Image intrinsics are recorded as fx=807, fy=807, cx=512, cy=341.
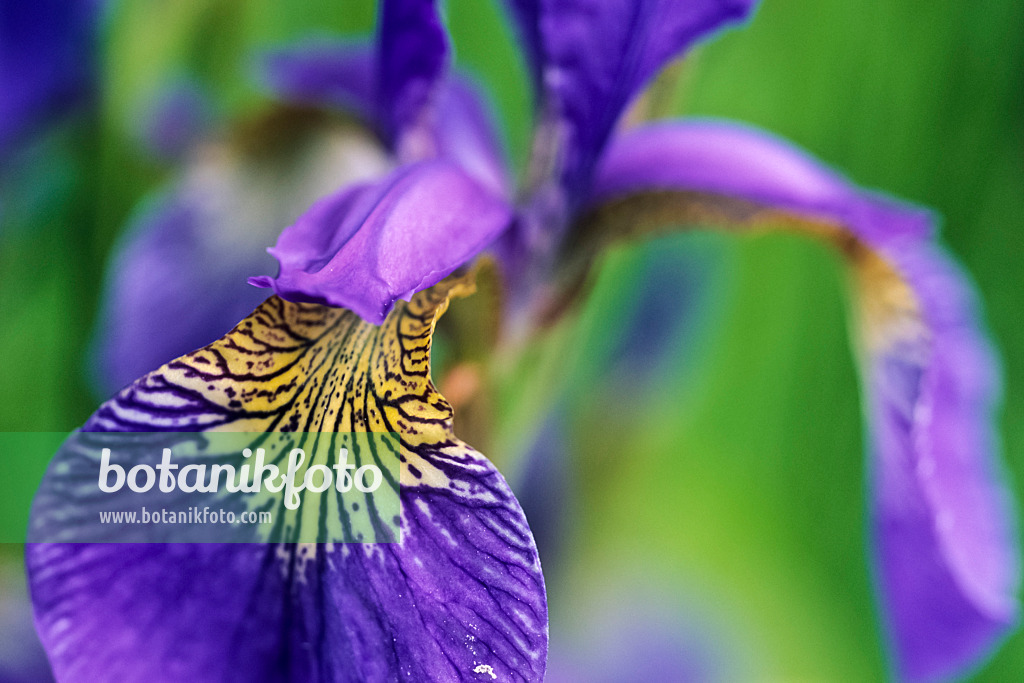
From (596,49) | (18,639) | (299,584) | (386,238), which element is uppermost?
(596,49)

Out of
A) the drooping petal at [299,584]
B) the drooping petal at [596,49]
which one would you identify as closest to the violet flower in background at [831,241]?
the drooping petal at [596,49]

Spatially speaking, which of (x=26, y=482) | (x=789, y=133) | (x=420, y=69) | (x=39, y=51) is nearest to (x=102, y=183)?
(x=39, y=51)

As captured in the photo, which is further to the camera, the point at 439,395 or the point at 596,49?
the point at 596,49

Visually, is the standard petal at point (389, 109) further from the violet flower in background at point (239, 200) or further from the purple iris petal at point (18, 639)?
the purple iris petal at point (18, 639)

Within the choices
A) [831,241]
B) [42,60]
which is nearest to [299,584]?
[831,241]

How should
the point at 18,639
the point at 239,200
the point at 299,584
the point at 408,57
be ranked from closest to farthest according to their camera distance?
1. the point at 299,584
2. the point at 408,57
3. the point at 18,639
4. the point at 239,200

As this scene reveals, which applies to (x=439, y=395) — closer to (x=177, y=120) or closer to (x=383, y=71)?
(x=383, y=71)
